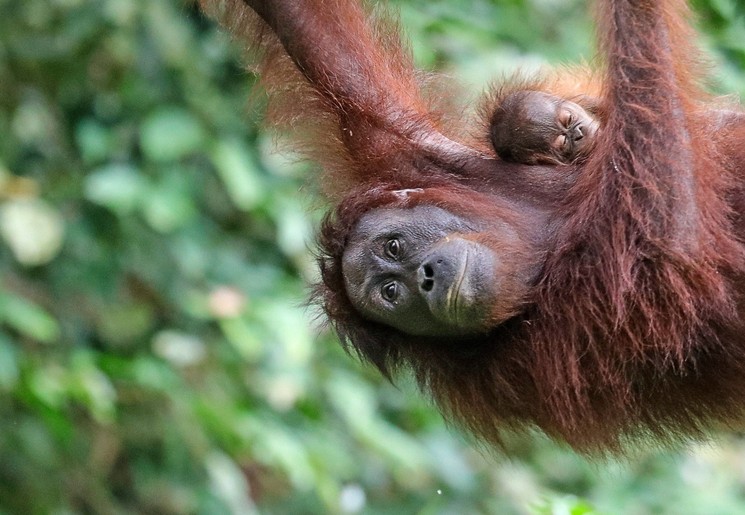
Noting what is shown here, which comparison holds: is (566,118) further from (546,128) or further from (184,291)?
(184,291)

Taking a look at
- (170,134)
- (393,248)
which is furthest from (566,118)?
(170,134)

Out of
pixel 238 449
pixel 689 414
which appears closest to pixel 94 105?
pixel 238 449

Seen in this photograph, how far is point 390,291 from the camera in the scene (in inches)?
113

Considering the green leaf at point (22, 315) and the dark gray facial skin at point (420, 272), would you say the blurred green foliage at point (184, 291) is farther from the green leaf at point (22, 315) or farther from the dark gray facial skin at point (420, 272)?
the dark gray facial skin at point (420, 272)

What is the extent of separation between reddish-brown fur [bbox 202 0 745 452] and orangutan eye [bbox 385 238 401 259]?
131 mm

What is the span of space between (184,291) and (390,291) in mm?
1900

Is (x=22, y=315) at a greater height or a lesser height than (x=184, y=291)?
lesser

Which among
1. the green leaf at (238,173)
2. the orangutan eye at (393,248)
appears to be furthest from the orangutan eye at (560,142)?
the green leaf at (238,173)

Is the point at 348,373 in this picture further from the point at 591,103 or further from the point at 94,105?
the point at 591,103

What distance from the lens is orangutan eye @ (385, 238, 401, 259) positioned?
2908mm

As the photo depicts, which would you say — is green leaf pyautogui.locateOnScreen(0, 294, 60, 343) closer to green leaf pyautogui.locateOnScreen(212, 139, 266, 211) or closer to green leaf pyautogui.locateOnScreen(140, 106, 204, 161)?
green leaf pyautogui.locateOnScreen(140, 106, 204, 161)

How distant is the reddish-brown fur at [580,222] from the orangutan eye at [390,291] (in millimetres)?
159

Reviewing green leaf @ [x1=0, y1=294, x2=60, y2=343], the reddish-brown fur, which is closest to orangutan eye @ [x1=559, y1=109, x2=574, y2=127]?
the reddish-brown fur

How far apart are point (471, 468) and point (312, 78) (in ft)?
7.60
